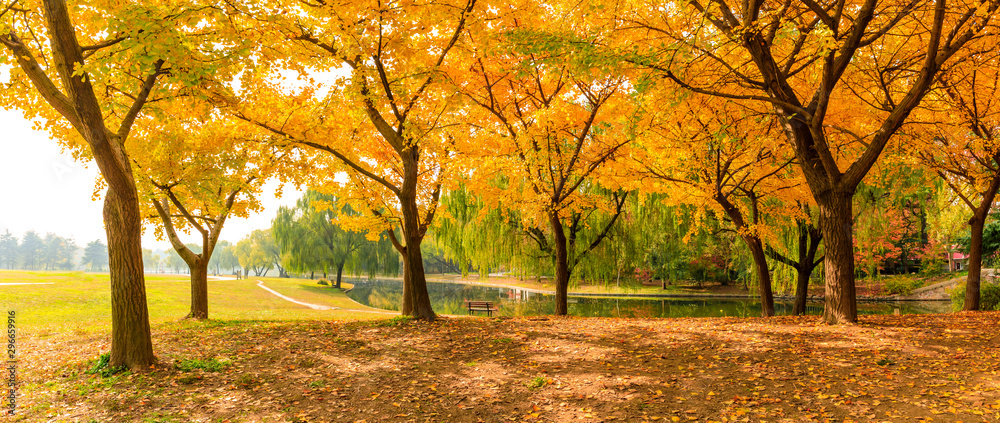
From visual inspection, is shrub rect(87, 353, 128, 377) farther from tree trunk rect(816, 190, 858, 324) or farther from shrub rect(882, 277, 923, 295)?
shrub rect(882, 277, 923, 295)

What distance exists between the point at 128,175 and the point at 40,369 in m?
2.32

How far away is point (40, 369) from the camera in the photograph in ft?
17.6

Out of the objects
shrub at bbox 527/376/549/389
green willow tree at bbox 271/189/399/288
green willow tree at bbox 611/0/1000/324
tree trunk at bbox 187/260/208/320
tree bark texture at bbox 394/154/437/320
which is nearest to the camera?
shrub at bbox 527/376/549/389

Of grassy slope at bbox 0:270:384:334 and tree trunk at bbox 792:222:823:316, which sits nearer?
tree trunk at bbox 792:222:823:316

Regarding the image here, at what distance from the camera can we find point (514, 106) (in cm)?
1110

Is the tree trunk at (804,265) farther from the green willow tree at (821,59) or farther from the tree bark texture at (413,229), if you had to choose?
the tree bark texture at (413,229)

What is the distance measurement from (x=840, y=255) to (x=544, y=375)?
471 centimetres

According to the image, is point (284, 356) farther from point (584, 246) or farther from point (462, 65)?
point (584, 246)

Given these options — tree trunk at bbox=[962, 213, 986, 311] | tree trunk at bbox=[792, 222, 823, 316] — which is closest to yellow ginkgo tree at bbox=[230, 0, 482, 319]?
tree trunk at bbox=[792, 222, 823, 316]

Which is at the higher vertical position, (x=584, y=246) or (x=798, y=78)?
(x=798, y=78)

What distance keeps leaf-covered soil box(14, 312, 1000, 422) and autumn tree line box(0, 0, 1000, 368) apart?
0.96 metres

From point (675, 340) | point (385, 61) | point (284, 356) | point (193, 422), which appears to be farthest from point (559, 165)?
point (193, 422)

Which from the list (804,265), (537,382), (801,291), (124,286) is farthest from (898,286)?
(124,286)

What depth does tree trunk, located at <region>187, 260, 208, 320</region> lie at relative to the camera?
36.4ft
